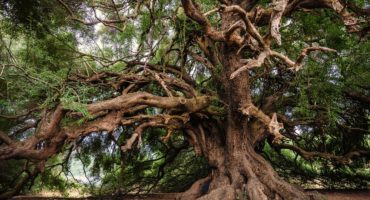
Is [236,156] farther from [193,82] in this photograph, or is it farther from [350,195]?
[350,195]

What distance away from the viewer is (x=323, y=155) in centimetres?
738

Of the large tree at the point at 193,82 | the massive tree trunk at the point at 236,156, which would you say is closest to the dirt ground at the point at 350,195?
the large tree at the point at 193,82

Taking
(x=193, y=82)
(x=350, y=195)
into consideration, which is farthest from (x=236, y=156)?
(x=350, y=195)

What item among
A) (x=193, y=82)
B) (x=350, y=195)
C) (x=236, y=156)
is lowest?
(x=350, y=195)

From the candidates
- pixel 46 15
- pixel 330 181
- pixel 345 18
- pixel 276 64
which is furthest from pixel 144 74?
pixel 330 181

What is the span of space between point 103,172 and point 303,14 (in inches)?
244

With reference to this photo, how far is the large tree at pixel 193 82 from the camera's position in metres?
4.75

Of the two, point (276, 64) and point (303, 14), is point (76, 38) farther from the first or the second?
point (303, 14)

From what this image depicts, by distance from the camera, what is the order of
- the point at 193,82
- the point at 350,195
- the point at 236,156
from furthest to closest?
the point at 350,195, the point at 193,82, the point at 236,156

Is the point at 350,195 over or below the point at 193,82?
below

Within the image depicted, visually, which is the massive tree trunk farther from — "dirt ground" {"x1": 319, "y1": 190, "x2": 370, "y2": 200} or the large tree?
"dirt ground" {"x1": 319, "y1": 190, "x2": 370, "y2": 200}

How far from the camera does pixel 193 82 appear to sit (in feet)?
24.3

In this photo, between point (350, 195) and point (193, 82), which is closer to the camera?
point (193, 82)

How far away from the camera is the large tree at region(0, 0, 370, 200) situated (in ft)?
15.6
